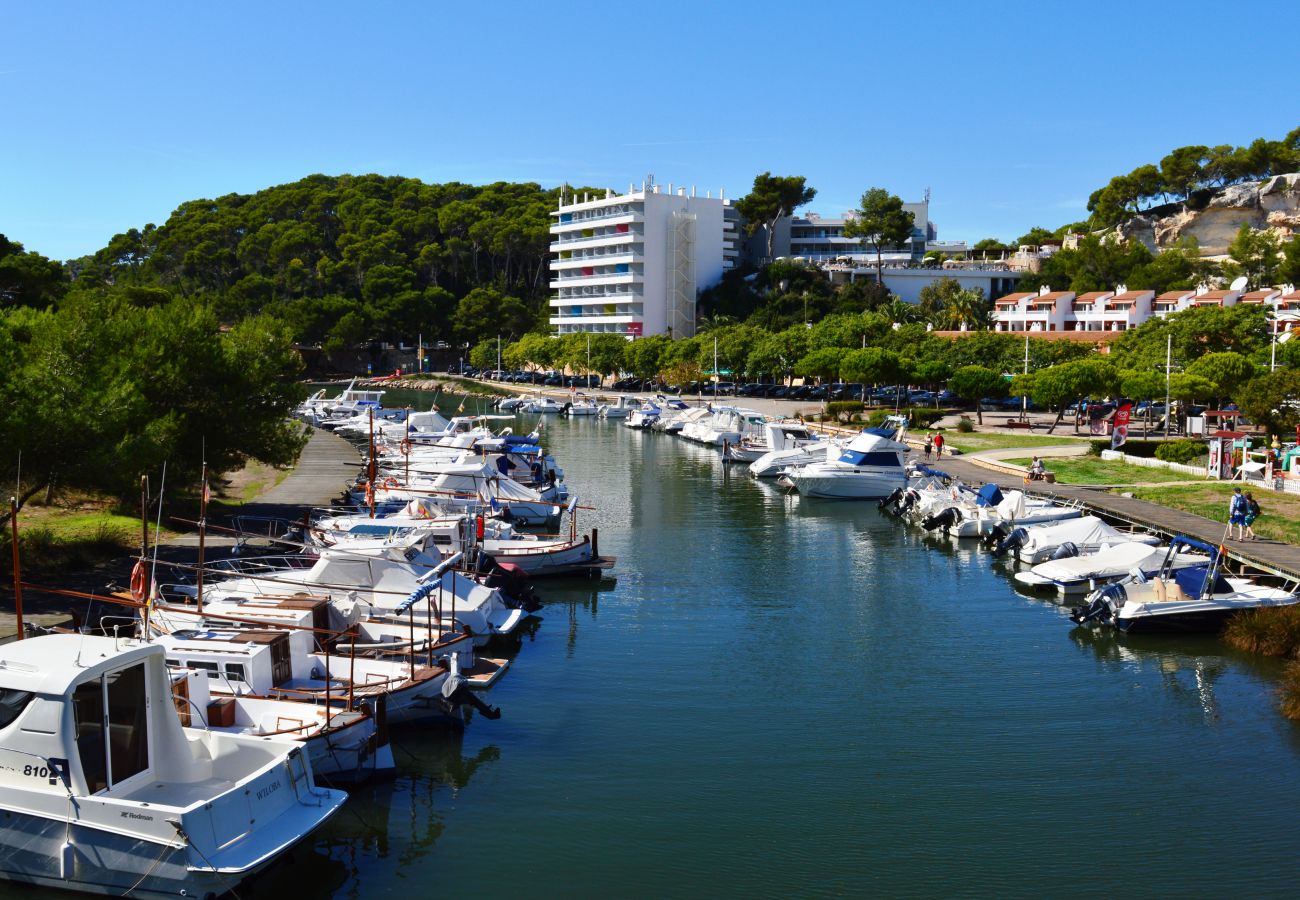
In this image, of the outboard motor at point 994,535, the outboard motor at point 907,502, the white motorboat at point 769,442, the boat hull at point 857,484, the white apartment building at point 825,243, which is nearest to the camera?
the outboard motor at point 994,535

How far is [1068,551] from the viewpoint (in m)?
37.5

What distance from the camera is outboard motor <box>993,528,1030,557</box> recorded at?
4062 centimetres

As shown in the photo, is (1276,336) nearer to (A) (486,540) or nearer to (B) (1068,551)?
(B) (1068,551)

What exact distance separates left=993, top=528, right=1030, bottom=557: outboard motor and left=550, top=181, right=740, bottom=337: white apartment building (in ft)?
332

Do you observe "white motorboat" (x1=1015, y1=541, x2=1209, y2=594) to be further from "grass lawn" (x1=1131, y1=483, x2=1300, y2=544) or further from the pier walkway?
"grass lawn" (x1=1131, y1=483, x2=1300, y2=544)

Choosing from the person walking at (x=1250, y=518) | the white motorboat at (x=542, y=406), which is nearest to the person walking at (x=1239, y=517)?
the person walking at (x=1250, y=518)

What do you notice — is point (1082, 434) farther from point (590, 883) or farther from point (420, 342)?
point (420, 342)

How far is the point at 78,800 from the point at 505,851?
6251mm

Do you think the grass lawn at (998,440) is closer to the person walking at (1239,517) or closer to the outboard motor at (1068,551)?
the outboard motor at (1068,551)

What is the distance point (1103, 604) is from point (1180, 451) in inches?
1017

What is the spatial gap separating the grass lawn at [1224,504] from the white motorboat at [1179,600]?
20.4 ft

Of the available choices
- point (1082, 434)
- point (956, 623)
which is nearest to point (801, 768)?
point (956, 623)

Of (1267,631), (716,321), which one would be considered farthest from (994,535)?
(716,321)

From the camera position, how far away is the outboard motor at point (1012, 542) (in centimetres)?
4062
